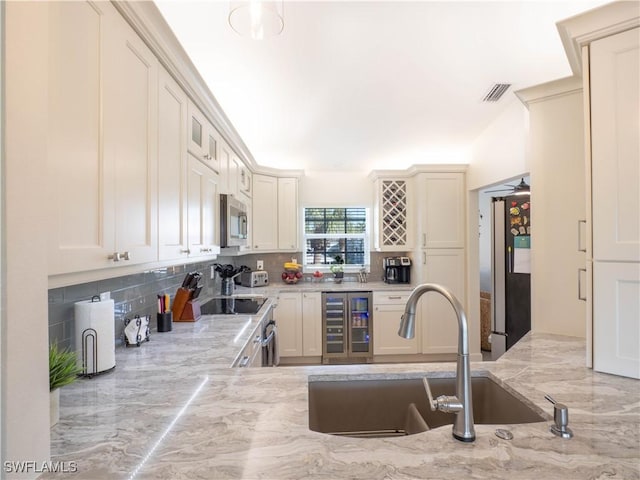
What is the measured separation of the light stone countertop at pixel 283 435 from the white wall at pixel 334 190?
3482 mm

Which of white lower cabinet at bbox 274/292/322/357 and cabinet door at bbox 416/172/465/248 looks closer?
white lower cabinet at bbox 274/292/322/357

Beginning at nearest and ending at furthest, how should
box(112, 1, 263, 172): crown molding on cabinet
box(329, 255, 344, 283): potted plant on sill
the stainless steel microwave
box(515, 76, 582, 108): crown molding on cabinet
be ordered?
box(112, 1, 263, 172): crown molding on cabinet → box(515, 76, 582, 108): crown molding on cabinet → the stainless steel microwave → box(329, 255, 344, 283): potted plant on sill

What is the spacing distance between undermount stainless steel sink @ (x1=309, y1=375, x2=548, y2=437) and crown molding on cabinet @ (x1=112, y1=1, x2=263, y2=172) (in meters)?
1.54

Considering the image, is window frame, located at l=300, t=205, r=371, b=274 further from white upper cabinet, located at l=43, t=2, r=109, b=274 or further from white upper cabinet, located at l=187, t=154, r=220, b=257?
white upper cabinet, located at l=43, t=2, r=109, b=274

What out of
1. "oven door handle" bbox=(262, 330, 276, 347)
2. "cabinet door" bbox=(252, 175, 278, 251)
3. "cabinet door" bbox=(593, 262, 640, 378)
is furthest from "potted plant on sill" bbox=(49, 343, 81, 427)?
"cabinet door" bbox=(252, 175, 278, 251)

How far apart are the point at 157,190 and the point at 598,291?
191cm

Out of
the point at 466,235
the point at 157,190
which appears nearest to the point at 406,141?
the point at 466,235

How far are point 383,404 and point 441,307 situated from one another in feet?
9.16

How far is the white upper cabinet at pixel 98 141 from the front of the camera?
789 millimetres

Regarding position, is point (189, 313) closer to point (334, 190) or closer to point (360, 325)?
point (360, 325)

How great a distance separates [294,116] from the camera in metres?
2.97

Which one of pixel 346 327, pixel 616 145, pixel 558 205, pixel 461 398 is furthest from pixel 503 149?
pixel 461 398

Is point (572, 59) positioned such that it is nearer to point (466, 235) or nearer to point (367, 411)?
point (367, 411)

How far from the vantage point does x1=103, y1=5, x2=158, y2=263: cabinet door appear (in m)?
1.02
